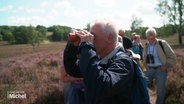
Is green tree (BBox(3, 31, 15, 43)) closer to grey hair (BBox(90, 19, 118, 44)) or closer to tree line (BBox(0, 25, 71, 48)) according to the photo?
tree line (BBox(0, 25, 71, 48))

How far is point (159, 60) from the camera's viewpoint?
21.9ft

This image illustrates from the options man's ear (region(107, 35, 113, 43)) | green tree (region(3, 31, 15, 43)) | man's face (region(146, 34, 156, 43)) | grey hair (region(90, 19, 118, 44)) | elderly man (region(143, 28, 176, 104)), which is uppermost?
grey hair (region(90, 19, 118, 44))

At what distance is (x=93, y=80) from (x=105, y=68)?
12.5 inches

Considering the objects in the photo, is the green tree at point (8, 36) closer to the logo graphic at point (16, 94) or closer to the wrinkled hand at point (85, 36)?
the logo graphic at point (16, 94)

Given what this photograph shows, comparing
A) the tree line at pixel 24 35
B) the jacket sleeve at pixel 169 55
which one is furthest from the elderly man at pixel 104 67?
the tree line at pixel 24 35

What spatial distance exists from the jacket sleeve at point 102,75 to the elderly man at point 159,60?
454cm

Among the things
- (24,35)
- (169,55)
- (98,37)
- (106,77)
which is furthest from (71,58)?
(24,35)

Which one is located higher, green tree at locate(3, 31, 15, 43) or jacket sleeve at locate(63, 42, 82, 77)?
jacket sleeve at locate(63, 42, 82, 77)

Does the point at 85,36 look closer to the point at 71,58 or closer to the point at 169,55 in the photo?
the point at 71,58

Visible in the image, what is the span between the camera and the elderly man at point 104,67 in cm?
201

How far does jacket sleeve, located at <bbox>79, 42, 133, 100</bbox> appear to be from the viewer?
1.99 meters

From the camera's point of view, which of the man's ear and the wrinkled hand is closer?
the wrinkled hand

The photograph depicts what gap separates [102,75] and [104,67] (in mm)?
297

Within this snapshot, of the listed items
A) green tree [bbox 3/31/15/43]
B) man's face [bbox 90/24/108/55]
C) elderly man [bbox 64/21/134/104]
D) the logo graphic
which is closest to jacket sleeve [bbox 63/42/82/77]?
elderly man [bbox 64/21/134/104]
